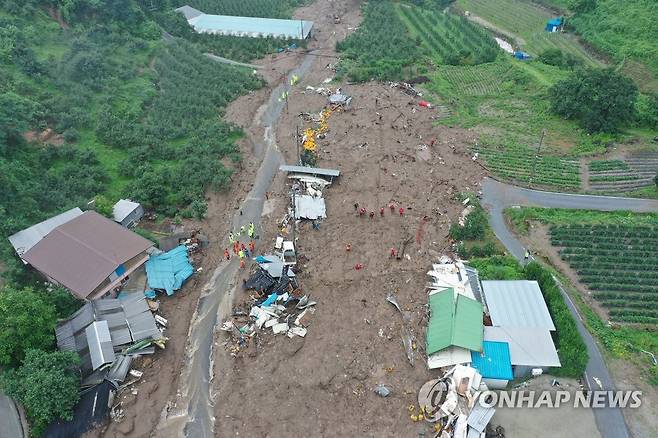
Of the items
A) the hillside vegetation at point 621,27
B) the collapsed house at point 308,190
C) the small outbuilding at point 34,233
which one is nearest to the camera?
the small outbuilding at point 34,233

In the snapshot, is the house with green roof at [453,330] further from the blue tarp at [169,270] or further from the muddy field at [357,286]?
the blue tarp at [169,270]

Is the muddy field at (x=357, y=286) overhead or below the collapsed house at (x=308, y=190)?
below

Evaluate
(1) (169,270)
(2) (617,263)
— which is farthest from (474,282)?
(1) (169,270)

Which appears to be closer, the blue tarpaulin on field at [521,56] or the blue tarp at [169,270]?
the blue tarp at [169,270]

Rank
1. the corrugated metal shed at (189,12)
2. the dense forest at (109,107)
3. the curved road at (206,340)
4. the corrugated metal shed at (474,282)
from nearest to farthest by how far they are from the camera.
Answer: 1. the curved road at (206,340)
2. the corrugated metal shed at (474,282)
3. the dense forest at (109,107)
4. the corrugated metal shed at (189,12)

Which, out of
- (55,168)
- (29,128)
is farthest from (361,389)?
(29,128)

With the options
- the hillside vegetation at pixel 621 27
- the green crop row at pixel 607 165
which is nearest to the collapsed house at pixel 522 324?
the green crop row at pixel 607 165
